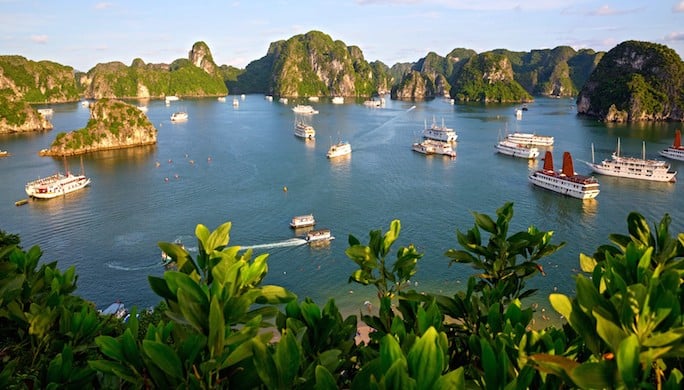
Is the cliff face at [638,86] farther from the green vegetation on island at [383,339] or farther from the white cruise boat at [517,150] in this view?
the green vegetation on island at [383,339]

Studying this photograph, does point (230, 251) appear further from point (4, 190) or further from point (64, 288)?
point (4, 190)

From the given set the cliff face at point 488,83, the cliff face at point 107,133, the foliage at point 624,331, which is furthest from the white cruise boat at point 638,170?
the cliff face at point 488,83

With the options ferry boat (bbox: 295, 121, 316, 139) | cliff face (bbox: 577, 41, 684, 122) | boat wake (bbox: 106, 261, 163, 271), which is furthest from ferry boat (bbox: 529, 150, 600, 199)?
cliff face (bbox: 577, 41, 684, 122)

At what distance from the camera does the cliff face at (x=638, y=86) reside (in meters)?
100

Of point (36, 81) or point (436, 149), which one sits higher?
point (36, 81)

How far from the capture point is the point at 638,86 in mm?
101500

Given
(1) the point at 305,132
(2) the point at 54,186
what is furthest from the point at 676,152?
(2) the point at 54,186

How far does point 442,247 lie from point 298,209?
1309cm

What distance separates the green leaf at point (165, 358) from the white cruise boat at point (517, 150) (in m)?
62.8

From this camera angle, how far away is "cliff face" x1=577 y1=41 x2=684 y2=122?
10019cm

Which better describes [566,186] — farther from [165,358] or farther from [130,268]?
[165,358]

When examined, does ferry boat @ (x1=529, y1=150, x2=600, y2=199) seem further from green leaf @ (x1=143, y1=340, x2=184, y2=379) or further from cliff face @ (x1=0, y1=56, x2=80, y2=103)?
cliff face @ (x1=0, y1=56, x2=80, y2=103)

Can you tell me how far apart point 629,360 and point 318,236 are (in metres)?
30.2

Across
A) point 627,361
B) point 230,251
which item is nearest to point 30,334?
point 230,251
